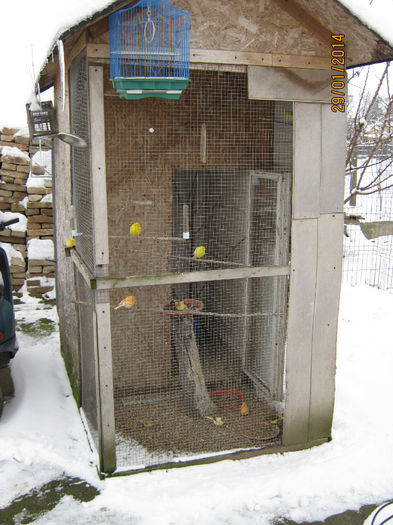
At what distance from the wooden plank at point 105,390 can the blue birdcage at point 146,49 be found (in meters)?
1.46

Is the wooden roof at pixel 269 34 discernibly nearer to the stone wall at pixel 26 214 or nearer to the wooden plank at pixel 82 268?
the wooden plank at pixel 82 268

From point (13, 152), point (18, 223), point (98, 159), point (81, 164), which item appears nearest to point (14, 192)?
point (18, 223)

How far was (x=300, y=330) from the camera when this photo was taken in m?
3.95

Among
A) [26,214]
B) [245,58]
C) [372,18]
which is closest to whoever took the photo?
[372,18]

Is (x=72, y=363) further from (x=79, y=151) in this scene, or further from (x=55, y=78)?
(x=55, y=78)

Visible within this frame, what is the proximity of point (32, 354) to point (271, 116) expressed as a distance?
3625 millimetres

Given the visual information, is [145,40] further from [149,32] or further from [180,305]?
[180,305]

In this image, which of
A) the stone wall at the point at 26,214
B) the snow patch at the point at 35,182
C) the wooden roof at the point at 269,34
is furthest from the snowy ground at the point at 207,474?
the snow patch at the point at 35,182

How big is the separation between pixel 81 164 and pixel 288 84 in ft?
5.34

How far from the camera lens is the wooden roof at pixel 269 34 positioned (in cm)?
333

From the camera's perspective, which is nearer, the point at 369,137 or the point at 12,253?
the point at 369,137

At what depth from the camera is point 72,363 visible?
4.94m

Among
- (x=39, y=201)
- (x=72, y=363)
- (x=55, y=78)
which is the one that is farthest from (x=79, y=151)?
(x=39, y=201)
